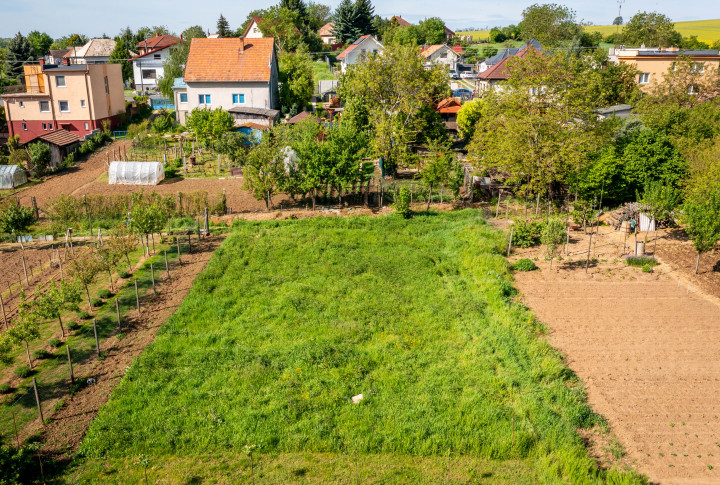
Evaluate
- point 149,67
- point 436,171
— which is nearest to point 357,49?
point 149,67

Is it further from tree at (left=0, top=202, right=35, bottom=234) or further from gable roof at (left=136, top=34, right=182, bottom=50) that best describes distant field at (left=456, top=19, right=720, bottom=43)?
tree at (left=0, top=202, right=35, bottom=234)

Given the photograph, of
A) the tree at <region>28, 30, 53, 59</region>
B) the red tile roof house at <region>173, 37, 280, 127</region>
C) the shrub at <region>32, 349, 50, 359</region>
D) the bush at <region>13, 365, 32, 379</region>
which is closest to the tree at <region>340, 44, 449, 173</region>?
the red tile roof house at <region>173, 37, 280, 127</region>

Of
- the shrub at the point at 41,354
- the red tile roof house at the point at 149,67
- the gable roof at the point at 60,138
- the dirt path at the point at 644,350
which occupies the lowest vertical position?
the dirt path at the point at 644,350

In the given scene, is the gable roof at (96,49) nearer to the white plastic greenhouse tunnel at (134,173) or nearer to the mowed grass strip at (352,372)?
the white plastic greenhouse tunnel at (134,173)

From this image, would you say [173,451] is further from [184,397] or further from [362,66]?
[362,66]

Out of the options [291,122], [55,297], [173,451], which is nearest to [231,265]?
[55,297]

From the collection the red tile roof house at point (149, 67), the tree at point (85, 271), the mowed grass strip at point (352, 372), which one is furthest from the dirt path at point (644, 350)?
the red tile roof house at point (149, 67)
